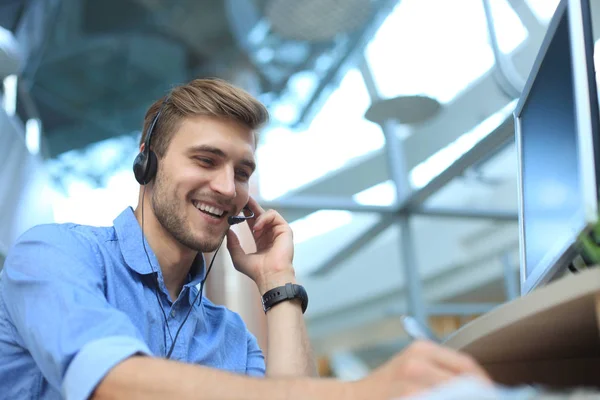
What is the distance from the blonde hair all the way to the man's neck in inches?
6.4

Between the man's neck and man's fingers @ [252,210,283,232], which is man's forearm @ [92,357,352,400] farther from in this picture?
man's fingers @ [252,210,283,232]

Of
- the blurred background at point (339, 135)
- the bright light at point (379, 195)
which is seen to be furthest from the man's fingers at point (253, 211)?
the bright light at point (379, 195)

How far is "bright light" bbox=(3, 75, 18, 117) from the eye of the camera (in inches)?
100.0

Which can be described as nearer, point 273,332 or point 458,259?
point 273,332

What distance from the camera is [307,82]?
5090mm

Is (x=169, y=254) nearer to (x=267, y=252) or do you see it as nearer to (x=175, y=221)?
(x=175, y=221)

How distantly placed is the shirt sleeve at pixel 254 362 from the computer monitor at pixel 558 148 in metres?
0.57

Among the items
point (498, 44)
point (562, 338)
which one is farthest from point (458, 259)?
point (562, 338)

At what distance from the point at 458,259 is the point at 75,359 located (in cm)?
450

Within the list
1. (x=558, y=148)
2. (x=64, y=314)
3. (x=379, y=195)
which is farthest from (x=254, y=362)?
(x=379, y=195)

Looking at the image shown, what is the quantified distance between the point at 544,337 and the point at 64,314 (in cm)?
56

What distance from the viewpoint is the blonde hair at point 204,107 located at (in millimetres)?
1336

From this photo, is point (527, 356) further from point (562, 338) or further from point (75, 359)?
point (75, 359)

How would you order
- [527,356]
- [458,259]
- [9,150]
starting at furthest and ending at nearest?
[458,259] < [9,150] < [527,356]
